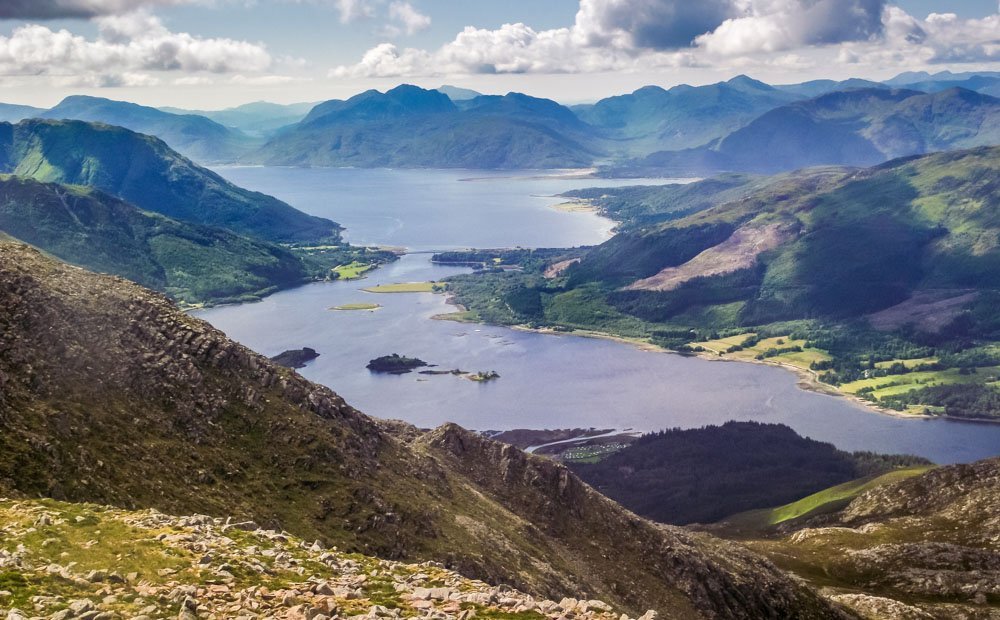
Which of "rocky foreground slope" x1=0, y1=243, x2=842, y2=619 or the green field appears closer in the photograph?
"rocky foreground slope" x1=0, y1=243, x2=842, y2=619

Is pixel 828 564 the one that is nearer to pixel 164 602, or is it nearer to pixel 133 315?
pixel 133 315

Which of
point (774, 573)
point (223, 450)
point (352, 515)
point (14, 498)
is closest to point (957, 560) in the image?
point (774, 573)

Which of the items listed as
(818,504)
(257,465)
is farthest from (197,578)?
(818,504)

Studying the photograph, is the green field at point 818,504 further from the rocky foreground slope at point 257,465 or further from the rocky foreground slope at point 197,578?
the rocky foreground slope at point 197,578

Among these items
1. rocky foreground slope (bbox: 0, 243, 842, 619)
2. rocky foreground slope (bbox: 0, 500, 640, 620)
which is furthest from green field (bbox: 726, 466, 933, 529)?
rocky foreground slope (bbox: 0, 500, 640, 620)

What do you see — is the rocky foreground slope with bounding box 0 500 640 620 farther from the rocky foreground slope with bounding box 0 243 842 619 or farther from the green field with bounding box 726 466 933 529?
the green field with bounding box 726 466 933 529

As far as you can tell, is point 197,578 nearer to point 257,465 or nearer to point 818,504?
point 257,465

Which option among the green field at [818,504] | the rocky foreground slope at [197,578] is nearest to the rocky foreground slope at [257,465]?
the rocky foreground slope at [197,578]
